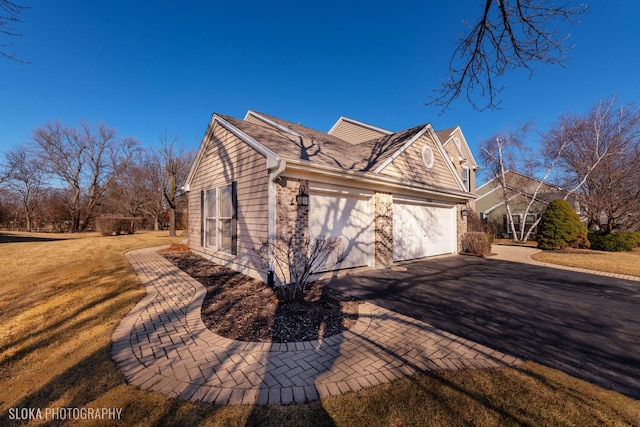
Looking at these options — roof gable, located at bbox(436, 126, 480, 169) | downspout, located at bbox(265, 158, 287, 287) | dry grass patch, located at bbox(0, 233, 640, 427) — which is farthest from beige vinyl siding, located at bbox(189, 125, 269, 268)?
roof gable, located at bbox(436, 126, 480, 169)

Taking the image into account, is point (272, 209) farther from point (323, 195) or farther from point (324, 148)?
point (324, 148)

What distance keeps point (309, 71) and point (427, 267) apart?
12925 millimetres

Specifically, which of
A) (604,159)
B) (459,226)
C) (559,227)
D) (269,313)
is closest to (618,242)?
(559,227)

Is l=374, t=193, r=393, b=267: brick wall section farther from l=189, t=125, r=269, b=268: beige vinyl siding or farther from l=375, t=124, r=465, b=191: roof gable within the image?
l=189, t=125, r=269, b=268: beige vinyl siding

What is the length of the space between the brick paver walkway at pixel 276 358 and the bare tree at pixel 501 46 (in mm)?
3730

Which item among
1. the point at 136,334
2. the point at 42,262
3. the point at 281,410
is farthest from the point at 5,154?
the point at 281,410

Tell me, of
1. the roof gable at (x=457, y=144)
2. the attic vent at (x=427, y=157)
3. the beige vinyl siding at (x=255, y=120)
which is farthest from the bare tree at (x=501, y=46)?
the roof gable at (x=457, y=144)

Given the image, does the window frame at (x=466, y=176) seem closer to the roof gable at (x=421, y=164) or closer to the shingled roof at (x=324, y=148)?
the roof gable at (x=421, y=164)

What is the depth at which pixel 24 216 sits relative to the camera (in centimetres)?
2814

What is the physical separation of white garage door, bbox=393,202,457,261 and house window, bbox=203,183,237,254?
17.2ft

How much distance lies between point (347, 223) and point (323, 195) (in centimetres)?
A: 116

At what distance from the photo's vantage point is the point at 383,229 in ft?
26.0

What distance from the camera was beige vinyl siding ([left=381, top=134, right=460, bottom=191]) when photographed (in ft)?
28.3

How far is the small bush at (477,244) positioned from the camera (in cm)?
1092
